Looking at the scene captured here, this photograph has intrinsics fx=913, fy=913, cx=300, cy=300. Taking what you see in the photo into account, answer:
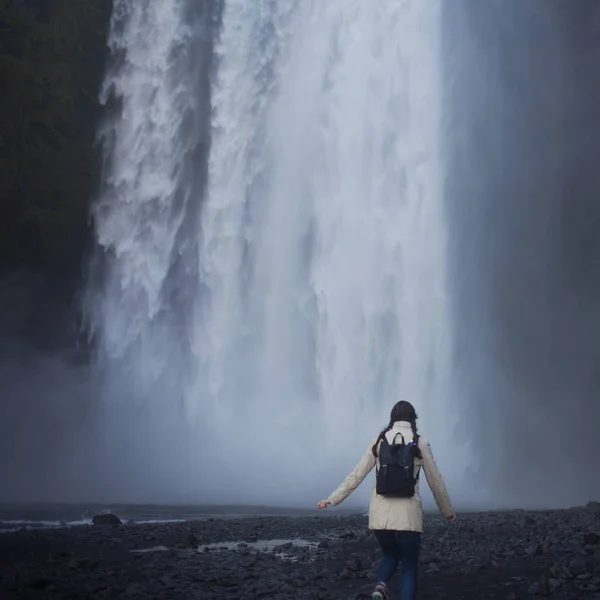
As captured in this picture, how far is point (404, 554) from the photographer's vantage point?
6.74 m

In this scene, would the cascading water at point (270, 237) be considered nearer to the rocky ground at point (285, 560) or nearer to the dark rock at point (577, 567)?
the rocky ground at point (285, 560)

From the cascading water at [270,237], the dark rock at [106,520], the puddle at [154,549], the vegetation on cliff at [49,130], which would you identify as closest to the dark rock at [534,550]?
the puddle at [154,549]

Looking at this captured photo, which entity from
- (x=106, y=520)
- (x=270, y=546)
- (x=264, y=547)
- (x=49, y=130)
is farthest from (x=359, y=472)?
(x=49, y=130)

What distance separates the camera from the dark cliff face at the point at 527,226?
2655 centimetres

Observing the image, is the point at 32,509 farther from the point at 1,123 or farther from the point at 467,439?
the point at 1,123

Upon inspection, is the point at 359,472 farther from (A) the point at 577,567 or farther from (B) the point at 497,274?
(B) the point at 497,274

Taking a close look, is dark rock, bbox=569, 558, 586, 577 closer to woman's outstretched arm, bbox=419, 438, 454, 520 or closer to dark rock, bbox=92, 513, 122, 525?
woman's outstretched arm, bbox=419, 438, 454, 520

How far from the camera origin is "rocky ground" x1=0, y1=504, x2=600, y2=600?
27.7 feet

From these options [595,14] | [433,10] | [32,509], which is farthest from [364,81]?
[32,509]

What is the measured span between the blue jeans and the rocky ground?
158 centimetres

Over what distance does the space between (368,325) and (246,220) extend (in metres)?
5.57

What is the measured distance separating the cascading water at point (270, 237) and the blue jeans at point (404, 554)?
599 inches

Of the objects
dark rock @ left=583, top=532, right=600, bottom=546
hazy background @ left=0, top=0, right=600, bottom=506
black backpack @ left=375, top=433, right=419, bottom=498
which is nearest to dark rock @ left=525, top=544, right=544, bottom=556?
dark rock @ left=583, top=532, right=600, bottom=546

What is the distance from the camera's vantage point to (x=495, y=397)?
86.8 feet
